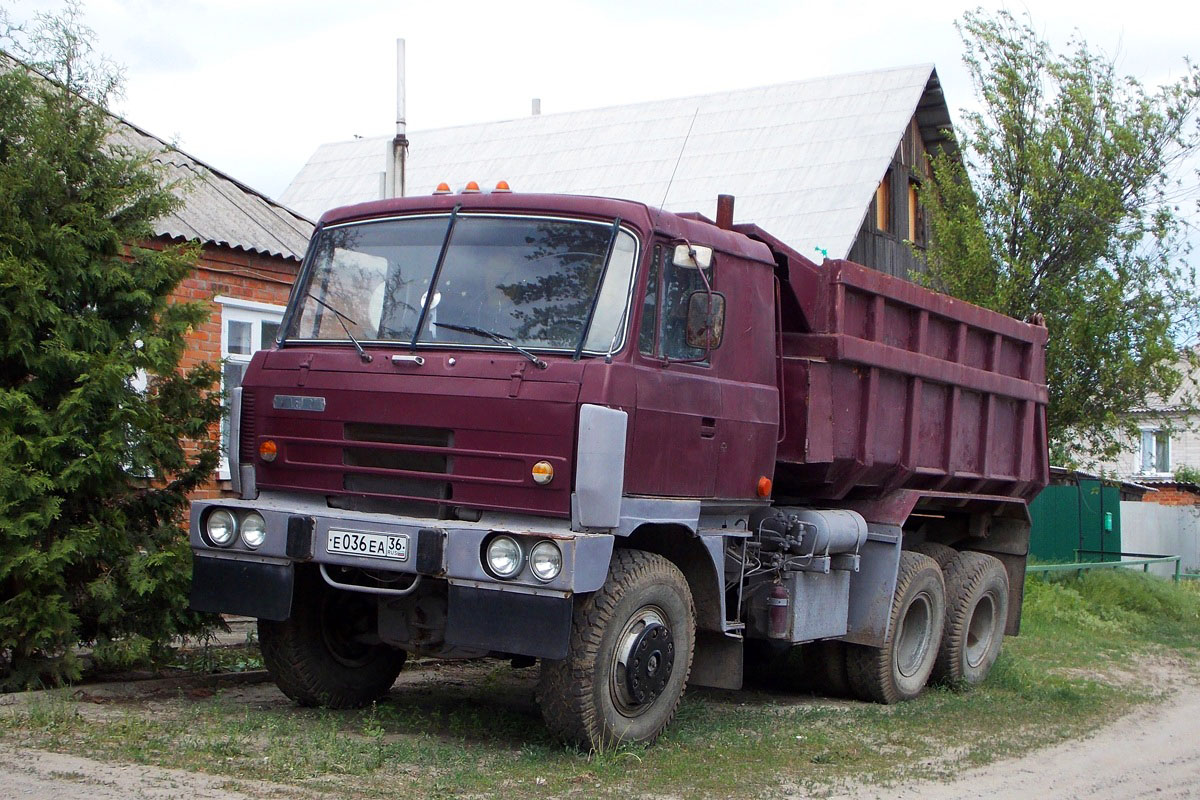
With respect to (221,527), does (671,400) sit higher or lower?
higher

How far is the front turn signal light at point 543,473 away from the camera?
630 centimetres

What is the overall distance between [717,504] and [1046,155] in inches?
394

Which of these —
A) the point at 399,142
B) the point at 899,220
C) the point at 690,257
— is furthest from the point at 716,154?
the point at 690,257

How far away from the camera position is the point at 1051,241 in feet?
52.5

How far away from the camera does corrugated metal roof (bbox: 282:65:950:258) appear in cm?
2256

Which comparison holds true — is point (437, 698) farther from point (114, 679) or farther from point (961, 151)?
point (961, 151)

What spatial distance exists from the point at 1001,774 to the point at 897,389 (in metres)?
2.87

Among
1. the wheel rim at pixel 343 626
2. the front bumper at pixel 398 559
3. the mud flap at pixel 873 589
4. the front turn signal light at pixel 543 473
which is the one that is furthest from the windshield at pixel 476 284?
the mud flap at pixel 873 589

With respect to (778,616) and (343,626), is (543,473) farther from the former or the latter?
(778,616)

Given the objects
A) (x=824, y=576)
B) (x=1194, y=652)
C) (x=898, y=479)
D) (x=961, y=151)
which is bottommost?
(x=1194, y=652)

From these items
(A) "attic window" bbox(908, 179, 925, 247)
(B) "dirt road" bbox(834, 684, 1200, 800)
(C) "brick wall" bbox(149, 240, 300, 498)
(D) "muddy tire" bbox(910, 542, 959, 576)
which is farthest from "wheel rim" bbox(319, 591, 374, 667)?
(A) "attic window" bbox(908, 179, 925, 247)

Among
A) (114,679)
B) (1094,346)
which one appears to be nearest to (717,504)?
(114,679)

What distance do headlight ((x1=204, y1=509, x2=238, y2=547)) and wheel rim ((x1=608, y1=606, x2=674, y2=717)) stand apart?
2036 millimetres

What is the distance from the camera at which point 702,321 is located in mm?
6957
